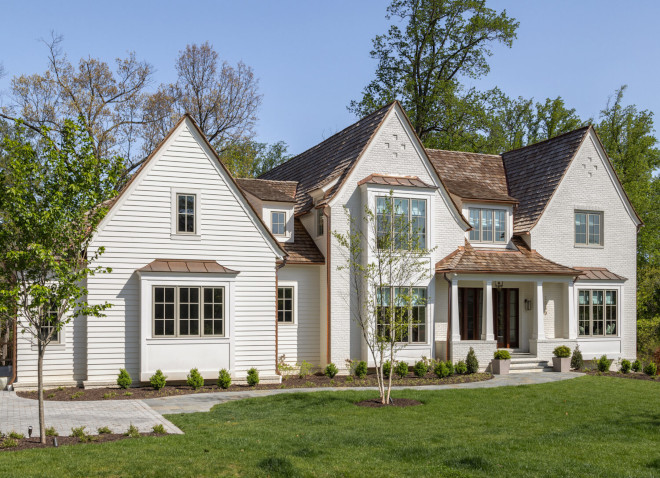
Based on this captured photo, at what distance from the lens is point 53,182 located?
1105cm

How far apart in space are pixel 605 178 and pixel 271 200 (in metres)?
12.7

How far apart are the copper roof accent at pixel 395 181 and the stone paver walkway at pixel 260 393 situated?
21.1 ft

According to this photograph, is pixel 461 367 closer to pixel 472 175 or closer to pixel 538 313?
pixel 538 313

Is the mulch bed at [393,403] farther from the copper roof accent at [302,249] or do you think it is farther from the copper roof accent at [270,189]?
the copper roof accent at [270,189]

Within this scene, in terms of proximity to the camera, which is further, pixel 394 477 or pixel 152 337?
pixel 152 337

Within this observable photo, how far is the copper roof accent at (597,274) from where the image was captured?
79.9 ft

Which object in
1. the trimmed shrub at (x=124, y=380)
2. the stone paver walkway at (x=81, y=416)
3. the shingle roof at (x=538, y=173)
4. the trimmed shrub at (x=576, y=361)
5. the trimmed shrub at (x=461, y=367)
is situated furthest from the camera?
the shingle roof at (x=538, y=173)

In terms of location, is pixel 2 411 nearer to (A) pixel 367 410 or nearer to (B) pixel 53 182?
(B) pixel 53 182

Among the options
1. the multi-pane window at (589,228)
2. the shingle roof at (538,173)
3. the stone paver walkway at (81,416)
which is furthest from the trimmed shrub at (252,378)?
the multi-pane window at (589,228)

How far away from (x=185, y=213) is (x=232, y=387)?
4.98 m

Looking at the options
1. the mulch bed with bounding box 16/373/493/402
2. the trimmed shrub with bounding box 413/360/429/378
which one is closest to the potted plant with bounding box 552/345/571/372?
the mulch bed with bounding box 16/373/493/402

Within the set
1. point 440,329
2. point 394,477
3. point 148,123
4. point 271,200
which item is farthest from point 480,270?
point 148,123

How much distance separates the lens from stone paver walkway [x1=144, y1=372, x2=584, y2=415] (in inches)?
588

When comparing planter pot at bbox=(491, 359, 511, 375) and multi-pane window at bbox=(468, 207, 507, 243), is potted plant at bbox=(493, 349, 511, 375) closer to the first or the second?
planter pot at bbox=(491, 359, 511, 375)
